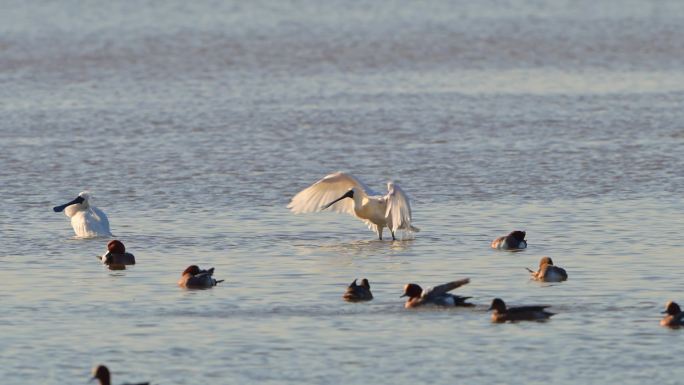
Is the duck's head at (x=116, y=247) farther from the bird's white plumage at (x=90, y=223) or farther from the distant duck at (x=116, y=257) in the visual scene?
the bird's white plumage at (x=90, y=223)

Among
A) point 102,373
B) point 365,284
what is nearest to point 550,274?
point 365,284

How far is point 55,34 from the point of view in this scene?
50.4 meters

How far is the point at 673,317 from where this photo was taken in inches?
548

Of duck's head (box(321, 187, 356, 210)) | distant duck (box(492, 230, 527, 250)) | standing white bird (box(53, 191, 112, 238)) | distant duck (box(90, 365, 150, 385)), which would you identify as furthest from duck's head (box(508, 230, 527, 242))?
distant duck (box(90, 365, 150, 385))

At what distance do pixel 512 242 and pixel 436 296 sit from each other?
3.25 metres

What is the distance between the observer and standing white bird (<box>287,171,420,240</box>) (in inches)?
757

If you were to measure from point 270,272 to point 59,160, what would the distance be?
9244mm

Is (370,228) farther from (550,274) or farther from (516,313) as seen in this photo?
(516,313)

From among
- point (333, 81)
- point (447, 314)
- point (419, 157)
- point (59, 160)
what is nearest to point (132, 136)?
point (59, 160)

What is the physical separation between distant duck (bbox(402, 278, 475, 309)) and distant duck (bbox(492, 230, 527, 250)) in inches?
116

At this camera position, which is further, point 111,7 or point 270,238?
point 111,7

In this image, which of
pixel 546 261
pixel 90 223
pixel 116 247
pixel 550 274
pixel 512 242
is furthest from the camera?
pixel 90 223

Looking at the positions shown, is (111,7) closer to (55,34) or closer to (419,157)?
(55,34)

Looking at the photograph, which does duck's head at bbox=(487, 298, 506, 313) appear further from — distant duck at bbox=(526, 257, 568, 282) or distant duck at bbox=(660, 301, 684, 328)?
distant duck at bbox=(526, 257, 568, 282)
